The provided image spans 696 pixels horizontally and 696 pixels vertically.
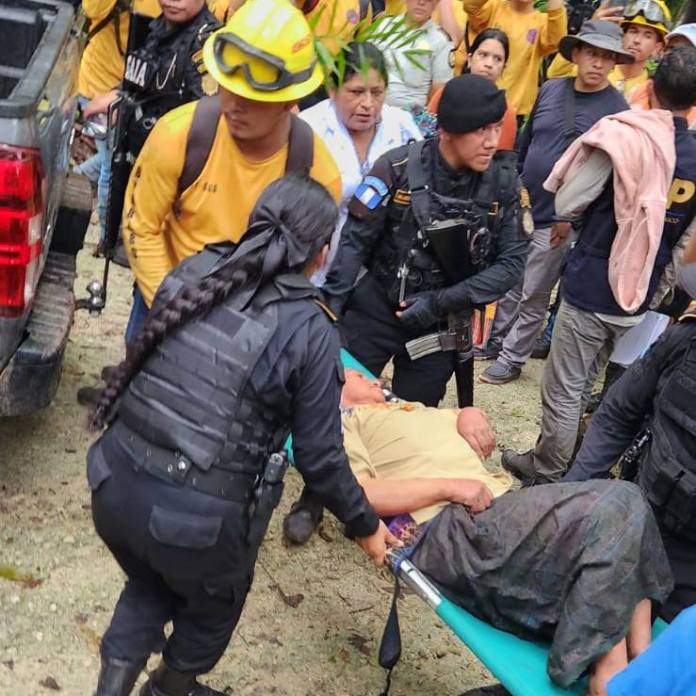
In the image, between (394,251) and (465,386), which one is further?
(465,386)

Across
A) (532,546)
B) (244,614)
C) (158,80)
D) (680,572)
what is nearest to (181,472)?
(532,546)

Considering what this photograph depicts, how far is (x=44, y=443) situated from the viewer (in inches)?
166

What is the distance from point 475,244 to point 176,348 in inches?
71.0

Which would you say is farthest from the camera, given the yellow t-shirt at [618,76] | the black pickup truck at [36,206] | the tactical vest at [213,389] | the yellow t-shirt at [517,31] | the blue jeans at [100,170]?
the yellow t-shirt at [517,31]

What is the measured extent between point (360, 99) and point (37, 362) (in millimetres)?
1855

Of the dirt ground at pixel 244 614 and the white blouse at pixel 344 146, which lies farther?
the white blouse at pixel 344 146

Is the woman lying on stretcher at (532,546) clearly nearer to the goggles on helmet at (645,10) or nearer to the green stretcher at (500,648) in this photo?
the green stretcher at (500,648)

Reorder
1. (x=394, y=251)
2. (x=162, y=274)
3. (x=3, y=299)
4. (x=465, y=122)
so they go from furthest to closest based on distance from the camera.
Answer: (x=394, y=251) → (x=465, y=122) → (x=162, y=274) → (x=3, y=299)

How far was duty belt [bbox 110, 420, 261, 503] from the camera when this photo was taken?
91.0 inches

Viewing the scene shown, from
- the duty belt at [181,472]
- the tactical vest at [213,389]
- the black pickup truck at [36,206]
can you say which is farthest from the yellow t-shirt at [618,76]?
the duty belt at [181,472]

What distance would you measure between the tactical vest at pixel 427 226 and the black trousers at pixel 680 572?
1.44m

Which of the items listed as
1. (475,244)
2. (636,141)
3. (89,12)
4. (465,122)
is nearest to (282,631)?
(475,244)

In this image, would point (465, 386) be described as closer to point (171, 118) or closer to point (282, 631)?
point (282, 631)

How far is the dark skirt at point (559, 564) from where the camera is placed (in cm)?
255
